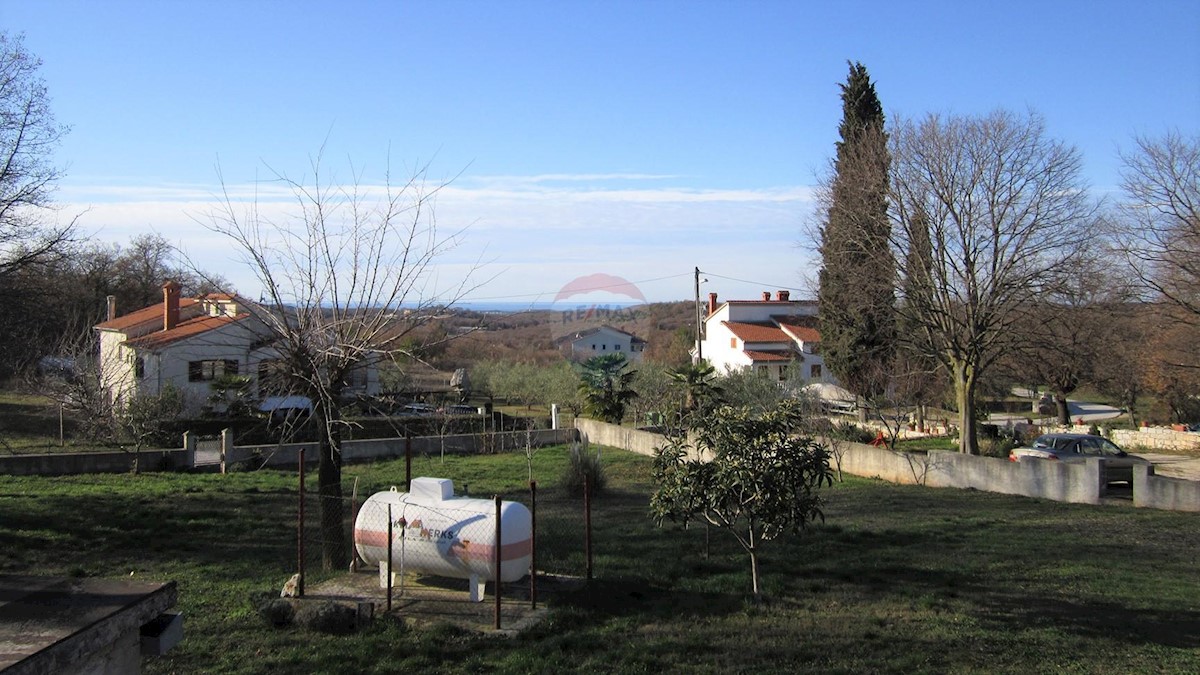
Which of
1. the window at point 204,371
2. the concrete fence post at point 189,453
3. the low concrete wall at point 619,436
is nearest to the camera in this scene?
the concrete fence post at point 189,453

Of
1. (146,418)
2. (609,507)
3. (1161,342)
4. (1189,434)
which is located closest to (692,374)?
(609,507)

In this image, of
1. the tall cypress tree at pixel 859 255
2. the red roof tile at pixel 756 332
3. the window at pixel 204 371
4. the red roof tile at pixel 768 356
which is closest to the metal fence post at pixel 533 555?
the tall cypress tree at pixel 859 255

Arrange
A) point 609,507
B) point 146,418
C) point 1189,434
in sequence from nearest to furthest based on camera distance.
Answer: point 609,507 → point 146,418 → point 1189,434

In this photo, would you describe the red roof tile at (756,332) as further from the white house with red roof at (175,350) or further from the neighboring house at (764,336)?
the white house with red roof at (175,350)

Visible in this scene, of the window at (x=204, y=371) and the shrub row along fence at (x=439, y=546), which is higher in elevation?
the window at (x=204, y=371)

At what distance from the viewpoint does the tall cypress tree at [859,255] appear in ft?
82.5

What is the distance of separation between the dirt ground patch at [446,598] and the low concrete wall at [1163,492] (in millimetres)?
13160

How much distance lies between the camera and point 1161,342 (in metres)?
32.8

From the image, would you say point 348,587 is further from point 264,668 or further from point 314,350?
point 314,350

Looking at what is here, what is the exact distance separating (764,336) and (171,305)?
33.2m

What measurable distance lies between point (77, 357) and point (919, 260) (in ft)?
81.6

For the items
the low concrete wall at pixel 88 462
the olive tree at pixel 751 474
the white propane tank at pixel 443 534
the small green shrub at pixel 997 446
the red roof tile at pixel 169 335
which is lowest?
the small green shrub at pixel 997 446

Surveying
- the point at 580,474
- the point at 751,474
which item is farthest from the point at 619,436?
the point at 751,474

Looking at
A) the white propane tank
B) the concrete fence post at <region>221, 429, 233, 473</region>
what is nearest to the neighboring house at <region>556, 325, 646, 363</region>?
the concrete fence post at <region>221, 429, 233, 473</region>
